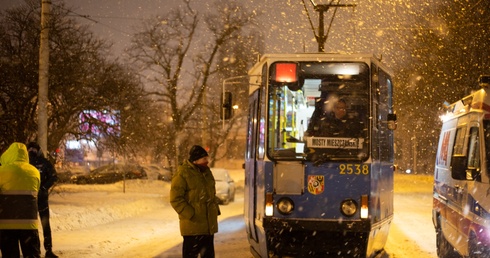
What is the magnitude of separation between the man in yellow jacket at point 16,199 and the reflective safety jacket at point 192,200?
6.19ft

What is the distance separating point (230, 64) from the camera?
3862 centimetres

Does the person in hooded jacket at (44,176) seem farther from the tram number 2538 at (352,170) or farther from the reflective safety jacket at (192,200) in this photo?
the tram number 2538 at (352,170)

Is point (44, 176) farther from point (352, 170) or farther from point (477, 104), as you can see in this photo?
point (477, 104)

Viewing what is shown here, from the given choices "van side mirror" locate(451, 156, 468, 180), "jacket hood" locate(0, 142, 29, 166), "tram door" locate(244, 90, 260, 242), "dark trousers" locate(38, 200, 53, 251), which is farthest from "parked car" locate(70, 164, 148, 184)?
"van side mirror" locate(451, 156, 468, 180)

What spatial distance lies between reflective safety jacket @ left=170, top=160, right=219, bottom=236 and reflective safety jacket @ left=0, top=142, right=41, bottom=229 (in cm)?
188

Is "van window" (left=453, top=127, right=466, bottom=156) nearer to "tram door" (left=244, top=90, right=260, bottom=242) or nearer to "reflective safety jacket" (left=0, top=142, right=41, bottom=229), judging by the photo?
"tram door" (left=244, top=90, right=260, bottom=242)

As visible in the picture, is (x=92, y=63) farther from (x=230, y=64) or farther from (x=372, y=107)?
(x=230, y=64)

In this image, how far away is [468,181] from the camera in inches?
369

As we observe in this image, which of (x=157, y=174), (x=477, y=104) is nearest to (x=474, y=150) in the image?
(x=477, y=104)

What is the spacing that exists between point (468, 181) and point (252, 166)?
304 cm

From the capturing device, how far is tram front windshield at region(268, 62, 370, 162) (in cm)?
981

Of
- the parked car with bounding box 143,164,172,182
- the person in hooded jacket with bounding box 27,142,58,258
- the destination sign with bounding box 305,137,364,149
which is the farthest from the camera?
the parked car with bounding box 143,164,172,182

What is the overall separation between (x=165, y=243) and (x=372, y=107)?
21.5 feet

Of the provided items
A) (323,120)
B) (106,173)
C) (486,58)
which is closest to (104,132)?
(323,120)
